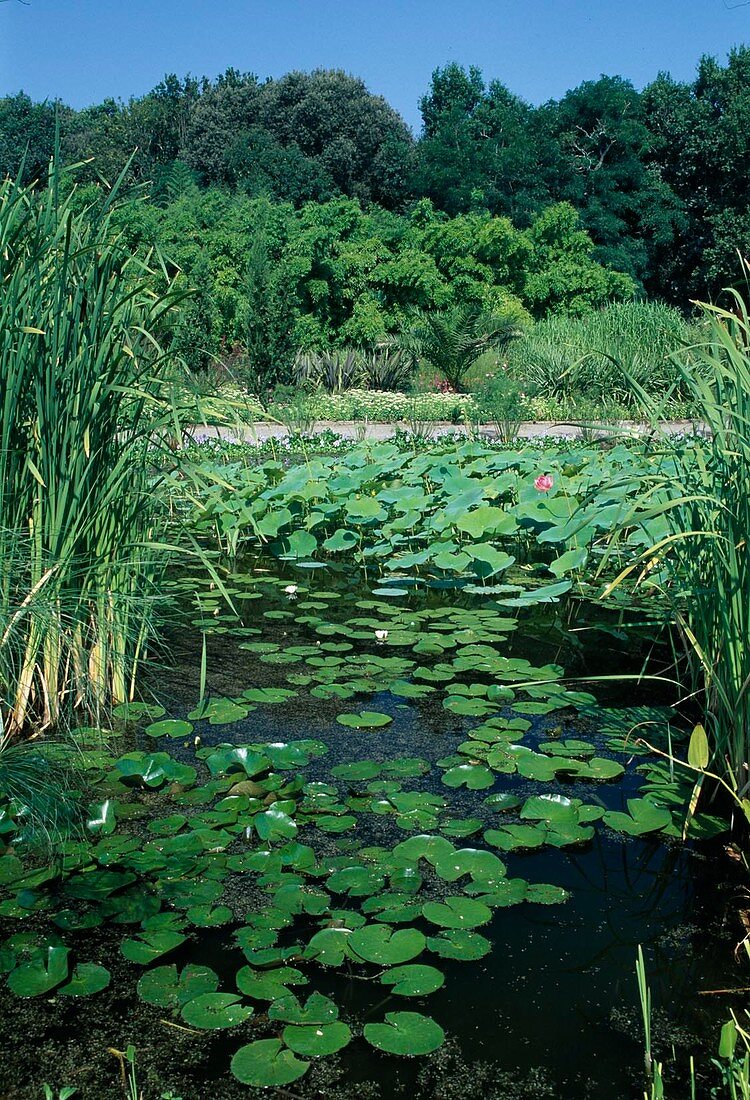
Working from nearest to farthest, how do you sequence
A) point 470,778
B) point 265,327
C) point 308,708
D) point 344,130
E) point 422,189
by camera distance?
point 470,778
point 308,708
point 265,327
point 422,189
point 344,130

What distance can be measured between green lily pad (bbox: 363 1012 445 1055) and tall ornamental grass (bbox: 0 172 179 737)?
3.96ft

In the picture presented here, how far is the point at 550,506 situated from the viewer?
4320mm

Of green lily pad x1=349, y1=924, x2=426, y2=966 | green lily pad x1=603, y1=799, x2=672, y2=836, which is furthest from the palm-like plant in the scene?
green lily pad x1=349, y1=924, x2=426, y2=966

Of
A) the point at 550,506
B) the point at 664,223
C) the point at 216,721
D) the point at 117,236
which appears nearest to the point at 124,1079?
the point at 216,721

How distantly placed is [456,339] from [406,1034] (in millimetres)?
12326

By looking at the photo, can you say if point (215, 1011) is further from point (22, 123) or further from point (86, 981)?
point (22, 123)

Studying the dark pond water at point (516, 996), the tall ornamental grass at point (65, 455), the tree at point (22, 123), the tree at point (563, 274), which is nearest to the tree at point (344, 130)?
the tree at point (22, 123)

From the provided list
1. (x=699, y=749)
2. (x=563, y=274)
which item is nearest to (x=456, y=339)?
(x=563, y=274)

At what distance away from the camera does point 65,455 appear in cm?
245

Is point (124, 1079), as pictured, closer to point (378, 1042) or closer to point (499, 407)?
point (378, 1042)

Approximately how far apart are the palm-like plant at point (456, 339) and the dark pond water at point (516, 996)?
1117 cm

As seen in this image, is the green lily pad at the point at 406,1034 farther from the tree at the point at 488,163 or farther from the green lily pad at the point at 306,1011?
the tree at the point at 488,163

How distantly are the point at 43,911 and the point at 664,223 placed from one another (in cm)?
2859

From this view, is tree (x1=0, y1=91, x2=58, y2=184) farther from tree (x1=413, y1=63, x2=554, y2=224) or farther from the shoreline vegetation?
the shoreline vegetation
